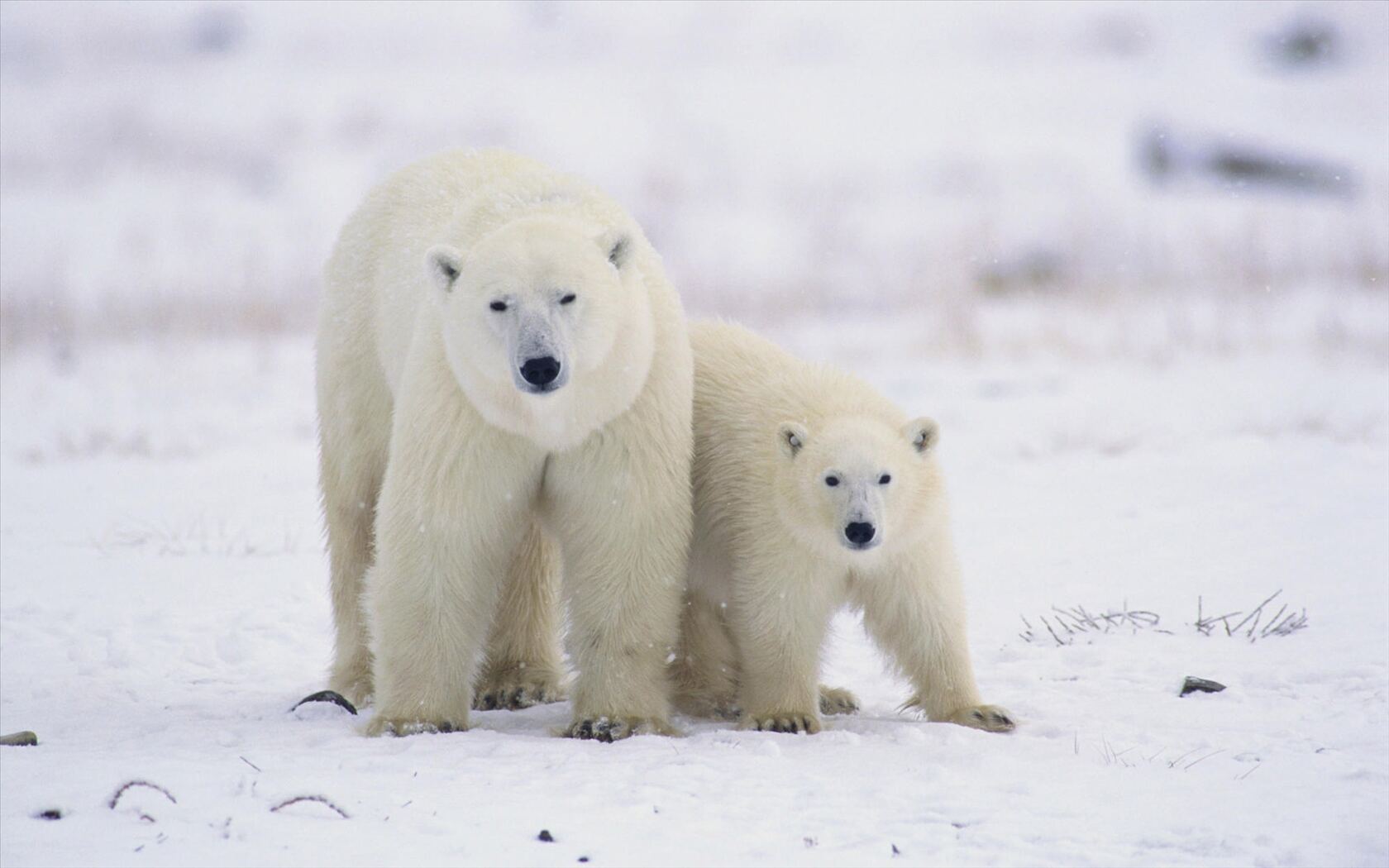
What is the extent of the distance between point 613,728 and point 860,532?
974mm

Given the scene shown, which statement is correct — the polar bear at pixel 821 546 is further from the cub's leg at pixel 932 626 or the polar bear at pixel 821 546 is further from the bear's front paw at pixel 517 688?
the bear's front paw at pixel 517 688

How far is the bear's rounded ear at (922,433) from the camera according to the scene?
4.73 metres

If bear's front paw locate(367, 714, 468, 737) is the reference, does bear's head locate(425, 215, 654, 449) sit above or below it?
above

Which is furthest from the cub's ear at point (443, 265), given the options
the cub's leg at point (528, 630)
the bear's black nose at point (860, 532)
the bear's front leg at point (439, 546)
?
the bear's black nose at point (860, 532)

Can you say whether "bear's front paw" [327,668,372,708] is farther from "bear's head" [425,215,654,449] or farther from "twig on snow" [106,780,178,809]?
"twig on snow" [106,780,178,809]

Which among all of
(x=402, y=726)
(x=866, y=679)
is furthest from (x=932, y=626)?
(x=402, y=726)

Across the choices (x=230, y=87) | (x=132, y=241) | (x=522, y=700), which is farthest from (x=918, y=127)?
(x=522, y=700)

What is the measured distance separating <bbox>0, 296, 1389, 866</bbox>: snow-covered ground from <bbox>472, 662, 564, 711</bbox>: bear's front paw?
0.50 ft

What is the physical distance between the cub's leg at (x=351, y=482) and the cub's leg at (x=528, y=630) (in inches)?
19.0

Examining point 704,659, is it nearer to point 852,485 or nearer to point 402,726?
point 852,485

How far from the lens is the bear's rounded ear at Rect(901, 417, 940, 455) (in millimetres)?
4734

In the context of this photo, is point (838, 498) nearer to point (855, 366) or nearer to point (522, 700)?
point (522, 700)

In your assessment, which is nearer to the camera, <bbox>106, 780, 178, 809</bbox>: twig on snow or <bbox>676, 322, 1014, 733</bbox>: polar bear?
<bbox>106, 780, 178, 809</bbox>: twig on snow

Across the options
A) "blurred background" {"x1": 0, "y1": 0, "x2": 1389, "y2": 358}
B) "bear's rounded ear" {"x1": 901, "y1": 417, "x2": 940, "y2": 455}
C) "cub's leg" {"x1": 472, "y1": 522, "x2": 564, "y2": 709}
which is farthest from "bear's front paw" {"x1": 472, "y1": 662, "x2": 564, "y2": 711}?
"blurred background" {"x1": 0, "y1": 0, "x2": 1389, "y2": 358}
